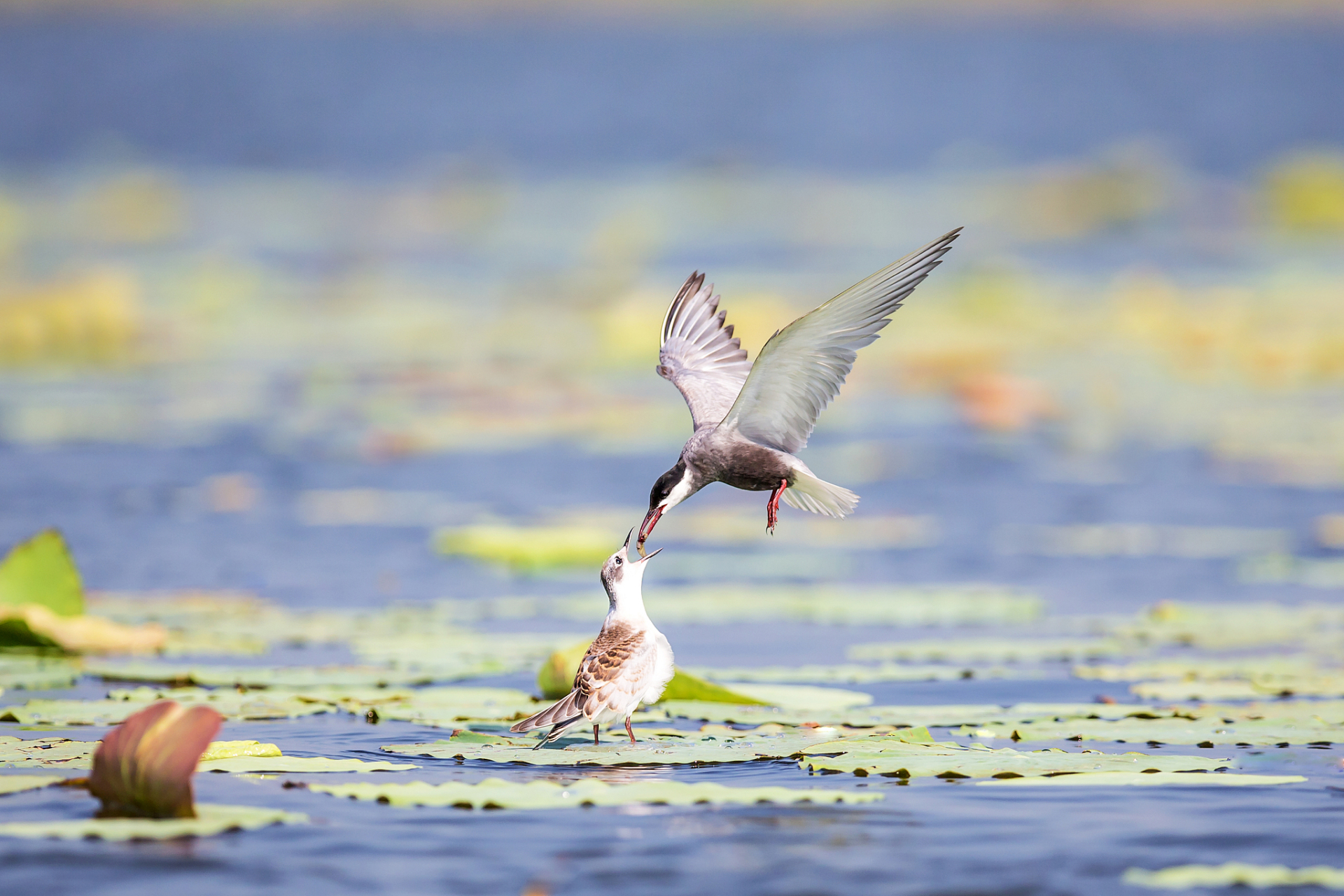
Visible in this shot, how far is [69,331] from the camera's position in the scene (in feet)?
66.3

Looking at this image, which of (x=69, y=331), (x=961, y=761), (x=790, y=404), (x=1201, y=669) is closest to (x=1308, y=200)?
(x=69, y=331)

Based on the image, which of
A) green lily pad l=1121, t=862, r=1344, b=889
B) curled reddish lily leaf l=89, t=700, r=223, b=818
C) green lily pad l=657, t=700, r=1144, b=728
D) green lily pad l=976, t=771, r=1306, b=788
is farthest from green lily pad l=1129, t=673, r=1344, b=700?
curled reddish lily leaf l=89, t=700, r=223, b=818

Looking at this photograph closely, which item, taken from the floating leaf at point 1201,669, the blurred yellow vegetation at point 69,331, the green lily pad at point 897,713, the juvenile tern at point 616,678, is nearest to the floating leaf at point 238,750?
the juvenile tern at point 616,678

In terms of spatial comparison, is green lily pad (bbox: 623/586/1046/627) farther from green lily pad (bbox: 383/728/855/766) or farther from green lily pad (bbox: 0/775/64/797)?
green lily pad (bbox: 0/775/64/797)

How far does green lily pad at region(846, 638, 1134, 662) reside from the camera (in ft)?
27.0

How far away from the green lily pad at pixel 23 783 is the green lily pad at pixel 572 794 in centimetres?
77

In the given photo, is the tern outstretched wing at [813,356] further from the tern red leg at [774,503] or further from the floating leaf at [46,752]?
the floating leaf at [46,752]

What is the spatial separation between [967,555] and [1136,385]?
8.05 meters

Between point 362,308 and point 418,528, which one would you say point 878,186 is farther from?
point 418,528

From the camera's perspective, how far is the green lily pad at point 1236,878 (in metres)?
4.47

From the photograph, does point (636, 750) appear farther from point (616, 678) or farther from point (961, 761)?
point (961, 761)

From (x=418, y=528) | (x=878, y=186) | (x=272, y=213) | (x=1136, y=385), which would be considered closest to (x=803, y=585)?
(x=418, y=528)

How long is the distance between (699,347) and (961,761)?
2172mm

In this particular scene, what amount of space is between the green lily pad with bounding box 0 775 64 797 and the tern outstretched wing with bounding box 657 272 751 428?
2.73m
